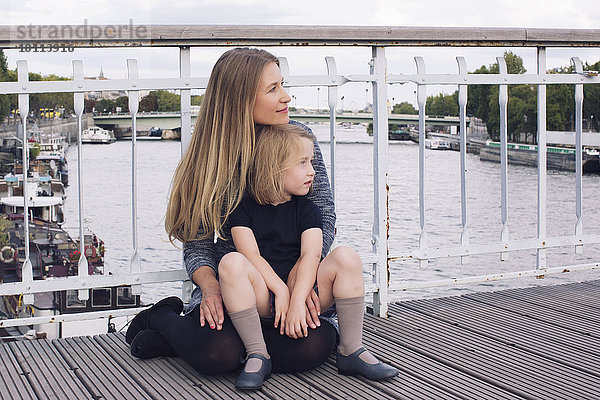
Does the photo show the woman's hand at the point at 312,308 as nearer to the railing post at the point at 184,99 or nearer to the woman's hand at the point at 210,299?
the woman's hand at the point at 210,299

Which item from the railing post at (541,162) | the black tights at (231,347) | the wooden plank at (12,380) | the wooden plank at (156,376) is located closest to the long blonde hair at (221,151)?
the black tights at (231,347)

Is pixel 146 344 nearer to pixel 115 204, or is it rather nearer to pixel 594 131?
pixel 115 204

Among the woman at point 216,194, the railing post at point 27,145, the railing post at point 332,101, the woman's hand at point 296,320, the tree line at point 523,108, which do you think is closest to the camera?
the woman's hand at point 296,320

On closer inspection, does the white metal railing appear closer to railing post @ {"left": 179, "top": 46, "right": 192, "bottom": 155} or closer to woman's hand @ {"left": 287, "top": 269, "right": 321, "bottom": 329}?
railing post @ {"left": 179, "top": 46, "right": 192, "bottom": 155}

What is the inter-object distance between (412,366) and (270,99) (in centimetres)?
110

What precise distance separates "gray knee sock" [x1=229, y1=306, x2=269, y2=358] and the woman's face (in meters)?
0.72

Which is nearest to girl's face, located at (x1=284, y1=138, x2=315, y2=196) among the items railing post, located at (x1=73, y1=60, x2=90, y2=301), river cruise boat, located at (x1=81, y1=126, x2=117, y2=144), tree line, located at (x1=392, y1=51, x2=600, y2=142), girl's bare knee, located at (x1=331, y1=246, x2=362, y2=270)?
girl's bare knee, located at (x1=331, y1=246, x2=362, y2=270)

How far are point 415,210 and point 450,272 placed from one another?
28.5 ft

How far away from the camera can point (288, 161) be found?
2.74m

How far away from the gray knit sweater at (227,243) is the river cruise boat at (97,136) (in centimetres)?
6922

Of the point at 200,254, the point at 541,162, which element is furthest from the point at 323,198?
the point at 541,162

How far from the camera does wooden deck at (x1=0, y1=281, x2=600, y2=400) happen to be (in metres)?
2.48

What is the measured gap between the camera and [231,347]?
258cm

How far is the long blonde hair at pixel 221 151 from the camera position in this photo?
279 centimetres
